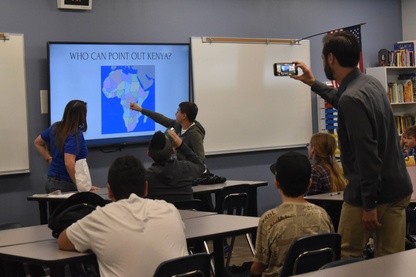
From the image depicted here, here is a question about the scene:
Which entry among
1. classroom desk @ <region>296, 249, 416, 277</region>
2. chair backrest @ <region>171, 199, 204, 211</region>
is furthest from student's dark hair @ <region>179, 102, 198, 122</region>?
classroom desk @ <region>296, 249, 416, 277</region>

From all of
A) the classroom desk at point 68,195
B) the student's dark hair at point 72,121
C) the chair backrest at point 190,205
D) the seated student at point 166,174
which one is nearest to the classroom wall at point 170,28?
the classroom desk at point 68,195

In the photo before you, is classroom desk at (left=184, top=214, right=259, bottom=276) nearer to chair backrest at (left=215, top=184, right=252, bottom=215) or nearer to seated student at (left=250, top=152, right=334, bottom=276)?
seated student at (left=250, top=152, right=334, bottom=276)

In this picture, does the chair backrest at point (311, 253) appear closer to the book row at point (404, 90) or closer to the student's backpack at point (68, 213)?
the student's backpack at point (68, 213)

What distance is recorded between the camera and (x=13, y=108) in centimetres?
701

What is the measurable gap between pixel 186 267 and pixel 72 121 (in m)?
3.47

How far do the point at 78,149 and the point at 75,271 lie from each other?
176 centimetres

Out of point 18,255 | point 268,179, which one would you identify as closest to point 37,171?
point 268,179

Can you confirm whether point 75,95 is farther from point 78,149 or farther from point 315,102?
point 315,102

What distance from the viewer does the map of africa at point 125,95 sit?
7.68 m

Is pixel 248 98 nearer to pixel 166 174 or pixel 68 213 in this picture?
pixel 166 174

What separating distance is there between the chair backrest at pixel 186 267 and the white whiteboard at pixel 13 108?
14.2ft

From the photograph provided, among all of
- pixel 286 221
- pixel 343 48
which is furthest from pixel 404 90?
pixel 286 221

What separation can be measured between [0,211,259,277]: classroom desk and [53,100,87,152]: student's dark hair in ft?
6.40

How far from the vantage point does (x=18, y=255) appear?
3.35 m
